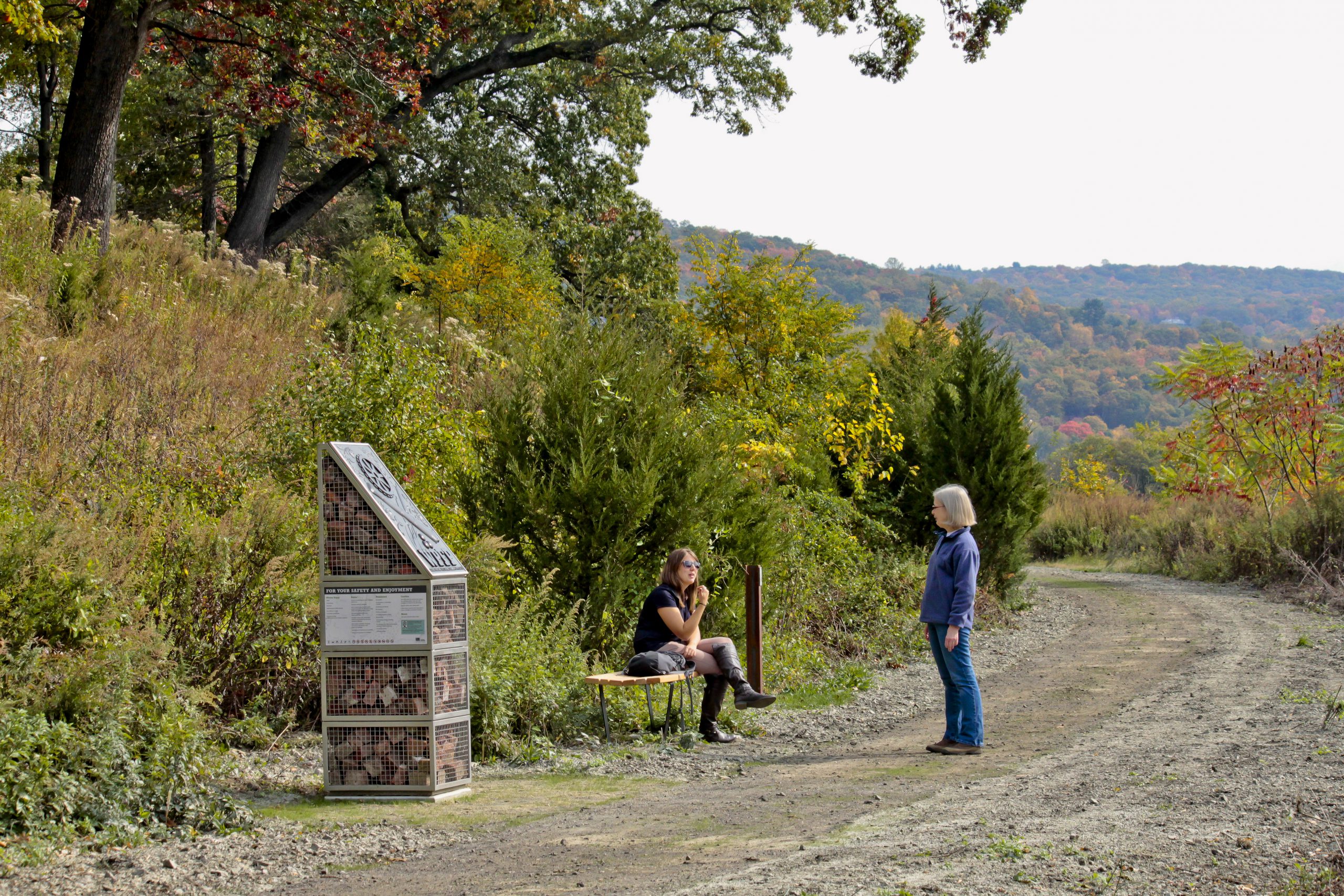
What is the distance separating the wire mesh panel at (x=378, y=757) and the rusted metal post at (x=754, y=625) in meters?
3.48

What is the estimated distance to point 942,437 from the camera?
1702cm

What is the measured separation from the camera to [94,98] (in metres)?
13.1

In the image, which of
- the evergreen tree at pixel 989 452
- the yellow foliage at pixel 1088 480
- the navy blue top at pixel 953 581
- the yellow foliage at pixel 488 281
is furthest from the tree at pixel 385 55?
the yellow foliage at pixel 1088 480

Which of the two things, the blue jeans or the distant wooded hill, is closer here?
the blue jeans

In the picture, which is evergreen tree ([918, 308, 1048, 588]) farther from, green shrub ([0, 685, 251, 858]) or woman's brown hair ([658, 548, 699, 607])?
green shrub ([0, 685, 251, 858])

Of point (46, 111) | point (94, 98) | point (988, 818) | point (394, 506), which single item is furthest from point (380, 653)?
point (46, 111)

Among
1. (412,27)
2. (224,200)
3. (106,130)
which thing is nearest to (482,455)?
(106,130)

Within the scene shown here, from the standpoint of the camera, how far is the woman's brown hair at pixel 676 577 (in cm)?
767

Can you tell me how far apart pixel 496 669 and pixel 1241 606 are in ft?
44.3

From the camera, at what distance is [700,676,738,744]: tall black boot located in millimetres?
7691

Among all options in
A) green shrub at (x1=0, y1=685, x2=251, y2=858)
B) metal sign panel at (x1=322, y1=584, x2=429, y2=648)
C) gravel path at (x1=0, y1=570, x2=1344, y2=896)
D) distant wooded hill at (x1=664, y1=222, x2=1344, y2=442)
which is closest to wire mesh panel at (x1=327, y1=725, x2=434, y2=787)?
gravel path at (x1=0, y1=570, x2=1344, y2=896)

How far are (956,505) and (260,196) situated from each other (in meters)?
17.6

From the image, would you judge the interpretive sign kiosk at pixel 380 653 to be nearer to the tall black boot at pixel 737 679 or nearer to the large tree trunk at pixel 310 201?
the tall black boot at pixel 737 679

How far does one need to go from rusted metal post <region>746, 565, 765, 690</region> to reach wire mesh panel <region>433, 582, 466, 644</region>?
3.12 metres
